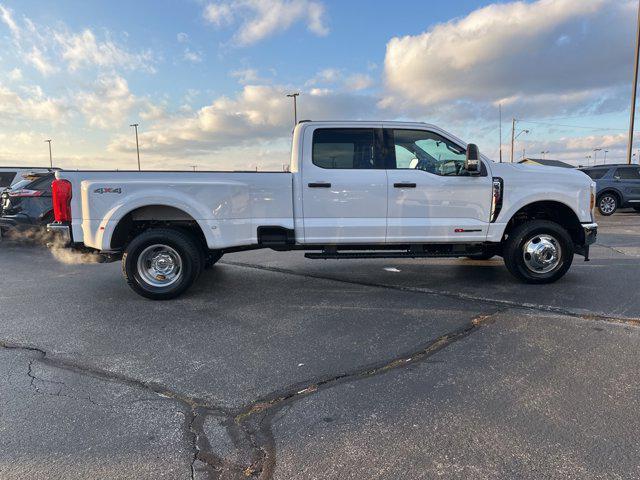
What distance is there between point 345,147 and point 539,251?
9.70ft

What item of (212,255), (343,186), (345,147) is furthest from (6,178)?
(343,186)

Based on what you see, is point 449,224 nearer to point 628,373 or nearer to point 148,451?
point 628,373

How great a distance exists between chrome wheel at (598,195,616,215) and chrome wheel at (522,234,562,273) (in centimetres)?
1194

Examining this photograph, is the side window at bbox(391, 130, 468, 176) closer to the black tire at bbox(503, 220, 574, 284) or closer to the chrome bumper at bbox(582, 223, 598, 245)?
the black tire at bbox(503, 220, 574, 284)

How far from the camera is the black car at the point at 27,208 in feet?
30.3

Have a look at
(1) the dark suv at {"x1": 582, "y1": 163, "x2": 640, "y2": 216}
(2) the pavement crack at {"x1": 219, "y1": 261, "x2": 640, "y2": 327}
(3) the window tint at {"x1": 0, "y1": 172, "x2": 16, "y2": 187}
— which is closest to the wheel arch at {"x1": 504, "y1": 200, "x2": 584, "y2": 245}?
(2) the pavement crack at {"x1": 219, "y1": 261, "x2": 640, "y2": 327}

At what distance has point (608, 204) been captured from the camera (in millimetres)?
15781

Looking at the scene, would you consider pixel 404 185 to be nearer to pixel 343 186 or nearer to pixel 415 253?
pixel 343 186

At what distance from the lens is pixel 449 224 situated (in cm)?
582

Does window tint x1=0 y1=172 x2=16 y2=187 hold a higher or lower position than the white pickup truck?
higher

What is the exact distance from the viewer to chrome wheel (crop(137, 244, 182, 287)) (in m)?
5.56

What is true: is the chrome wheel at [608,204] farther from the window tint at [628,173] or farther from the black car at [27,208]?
the black car at [27,208]

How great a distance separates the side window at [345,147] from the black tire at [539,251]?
2184 millimetres

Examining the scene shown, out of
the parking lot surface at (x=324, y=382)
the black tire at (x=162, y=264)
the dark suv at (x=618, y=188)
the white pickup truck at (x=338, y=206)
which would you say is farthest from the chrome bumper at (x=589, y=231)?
the dark suv at (x=618, y=188)
